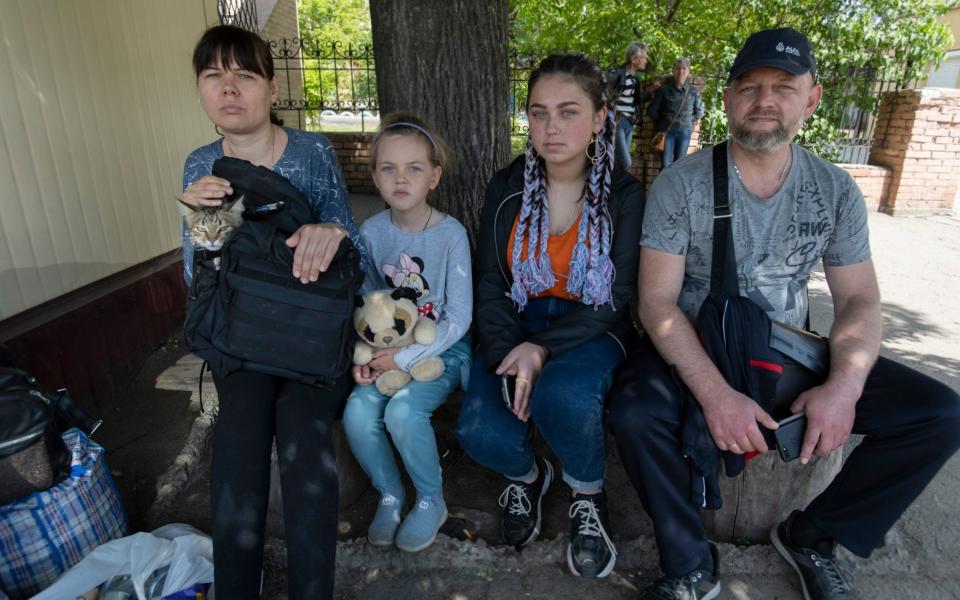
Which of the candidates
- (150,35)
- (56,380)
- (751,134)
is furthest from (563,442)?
(150,35)

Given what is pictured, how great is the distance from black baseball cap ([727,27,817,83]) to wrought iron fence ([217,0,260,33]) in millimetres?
4291

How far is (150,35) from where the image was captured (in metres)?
4.12

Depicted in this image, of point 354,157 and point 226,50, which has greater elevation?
point 226,50

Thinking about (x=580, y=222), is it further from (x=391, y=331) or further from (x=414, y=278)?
(x=391, y=331)

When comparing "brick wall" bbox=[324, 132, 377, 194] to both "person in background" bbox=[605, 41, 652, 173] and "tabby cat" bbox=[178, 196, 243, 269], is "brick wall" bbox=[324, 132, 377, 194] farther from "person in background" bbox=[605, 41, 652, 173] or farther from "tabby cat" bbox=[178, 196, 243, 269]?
"tabby cat" bbox=[178, 196, 243, 269]

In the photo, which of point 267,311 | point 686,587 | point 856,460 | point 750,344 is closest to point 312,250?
point 267,311

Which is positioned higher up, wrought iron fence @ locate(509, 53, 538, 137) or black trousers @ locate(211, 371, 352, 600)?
wrought iron fence @ locate(509, 53, 538, 137)

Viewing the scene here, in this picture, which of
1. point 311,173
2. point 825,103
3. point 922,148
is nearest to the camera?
point 311,173

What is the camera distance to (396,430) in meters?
2.21

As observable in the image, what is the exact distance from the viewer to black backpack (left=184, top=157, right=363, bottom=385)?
203cm

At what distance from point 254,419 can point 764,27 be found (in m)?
10.8

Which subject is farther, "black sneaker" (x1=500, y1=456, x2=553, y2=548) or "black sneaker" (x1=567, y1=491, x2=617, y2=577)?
"black sneaker" (x1=500, y1=456, x2=553, y2=548)

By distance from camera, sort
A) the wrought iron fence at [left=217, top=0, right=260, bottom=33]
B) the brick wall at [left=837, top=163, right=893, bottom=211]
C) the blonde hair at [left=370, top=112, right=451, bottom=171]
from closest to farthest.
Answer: the blonde hair at [left=370, top=112, right=451, bottom=171], the wrought iron fence at [left=217, top=0, right=260, bottom=33], the brick wall at [left=837, top=163, right=893, bottom=211]

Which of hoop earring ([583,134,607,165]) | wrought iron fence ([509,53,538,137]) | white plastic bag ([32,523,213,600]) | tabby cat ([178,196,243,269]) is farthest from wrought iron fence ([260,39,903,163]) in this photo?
white plastic bag ([32,523,213,600])
